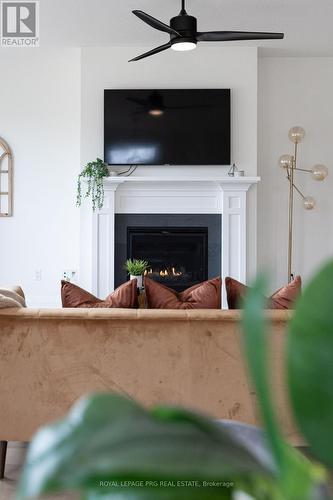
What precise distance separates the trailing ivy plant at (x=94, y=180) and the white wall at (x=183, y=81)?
0.68 feet

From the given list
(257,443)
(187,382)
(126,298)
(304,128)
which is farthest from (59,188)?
(257,443)

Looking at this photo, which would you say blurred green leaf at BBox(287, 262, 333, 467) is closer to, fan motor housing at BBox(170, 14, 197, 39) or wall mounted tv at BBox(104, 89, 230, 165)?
fan motor housing at BBox(170, 14, 197, 39)

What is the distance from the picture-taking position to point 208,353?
2100 mm

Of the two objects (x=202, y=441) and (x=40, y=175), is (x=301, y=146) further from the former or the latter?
(x=202, y=441)

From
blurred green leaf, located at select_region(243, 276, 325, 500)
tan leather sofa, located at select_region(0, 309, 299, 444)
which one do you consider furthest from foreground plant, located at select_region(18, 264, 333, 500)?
tan leather sofa, located at select_region(0, 309, 299, 444)

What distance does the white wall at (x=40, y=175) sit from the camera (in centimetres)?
568

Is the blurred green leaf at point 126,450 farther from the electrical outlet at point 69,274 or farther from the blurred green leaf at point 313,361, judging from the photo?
the electrical outlet at point 69,274

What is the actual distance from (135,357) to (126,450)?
6.42 feet

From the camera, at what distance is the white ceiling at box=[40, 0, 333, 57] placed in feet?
14.1

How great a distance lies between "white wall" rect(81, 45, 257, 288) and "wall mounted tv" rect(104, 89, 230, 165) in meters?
0.10

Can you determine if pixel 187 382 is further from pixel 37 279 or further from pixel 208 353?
pixel 37 279

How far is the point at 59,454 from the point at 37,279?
18.5 feet

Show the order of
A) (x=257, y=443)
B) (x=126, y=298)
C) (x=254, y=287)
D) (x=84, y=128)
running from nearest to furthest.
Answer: (x=254, y=287), (x=257, y=443), (x=126, y=298), (x=84, y=128)

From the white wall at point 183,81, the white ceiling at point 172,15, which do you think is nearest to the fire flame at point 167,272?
the white wall at point 183,81
